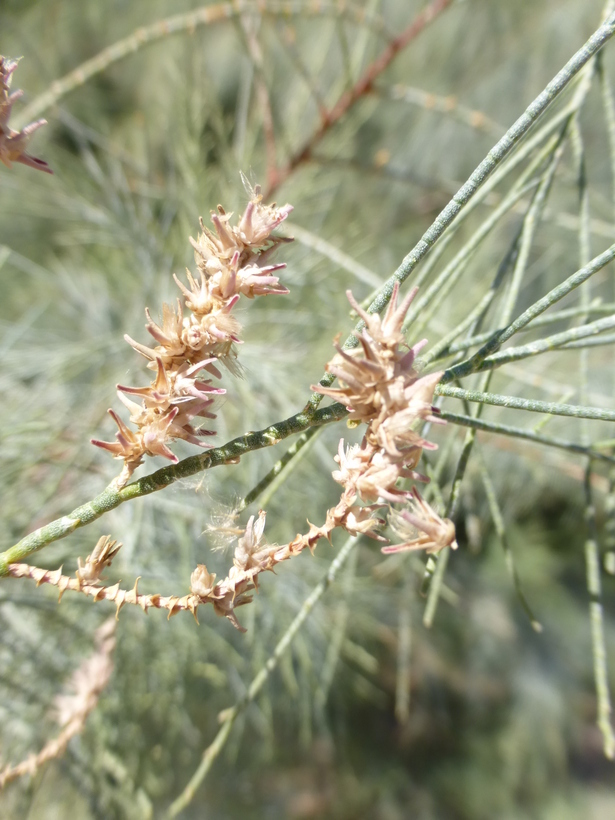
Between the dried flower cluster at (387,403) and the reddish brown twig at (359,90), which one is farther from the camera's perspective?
the reddish brown twig at (359,90)

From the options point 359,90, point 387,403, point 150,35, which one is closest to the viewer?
point 387,403

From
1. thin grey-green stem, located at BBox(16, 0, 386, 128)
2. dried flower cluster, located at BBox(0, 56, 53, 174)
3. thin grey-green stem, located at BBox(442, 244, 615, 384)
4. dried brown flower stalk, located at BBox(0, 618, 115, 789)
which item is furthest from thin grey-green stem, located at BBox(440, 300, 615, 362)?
thin grey-green stem, located at BBox(16, 0, 386, 128)

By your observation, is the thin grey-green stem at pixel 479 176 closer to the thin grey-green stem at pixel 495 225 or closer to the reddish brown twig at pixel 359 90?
the thin grey-green stem at pixel 495 225

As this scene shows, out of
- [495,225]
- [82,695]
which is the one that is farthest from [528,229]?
[82,695]

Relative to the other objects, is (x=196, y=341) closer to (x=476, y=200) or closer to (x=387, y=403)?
(x=387, y=403)

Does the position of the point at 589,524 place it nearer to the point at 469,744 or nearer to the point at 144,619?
the point at 144,619

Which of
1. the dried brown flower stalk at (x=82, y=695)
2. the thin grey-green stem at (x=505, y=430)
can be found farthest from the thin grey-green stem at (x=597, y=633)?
the dried brown flower stalk at (x=82, y=695)

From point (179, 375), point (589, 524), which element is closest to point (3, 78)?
point (179, 375)

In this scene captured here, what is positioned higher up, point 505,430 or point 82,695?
point 505,430
